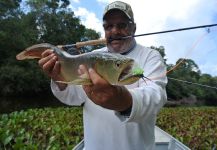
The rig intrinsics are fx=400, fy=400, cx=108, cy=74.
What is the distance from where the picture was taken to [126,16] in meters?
2.98

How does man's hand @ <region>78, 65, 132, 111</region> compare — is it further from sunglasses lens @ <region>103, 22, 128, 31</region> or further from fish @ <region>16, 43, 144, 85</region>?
sunglasses lens @ <region>103, 22, 128, 31</region>

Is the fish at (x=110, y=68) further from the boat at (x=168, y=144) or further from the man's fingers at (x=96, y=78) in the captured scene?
the boat at (x=168, y=144)

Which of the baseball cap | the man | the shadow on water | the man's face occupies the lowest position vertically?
the shadow on water

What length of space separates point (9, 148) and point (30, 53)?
21.8 ft

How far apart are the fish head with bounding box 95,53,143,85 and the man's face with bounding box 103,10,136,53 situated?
3.56 ft

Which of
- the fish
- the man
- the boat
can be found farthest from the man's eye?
the boat

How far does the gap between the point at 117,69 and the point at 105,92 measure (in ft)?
0.45

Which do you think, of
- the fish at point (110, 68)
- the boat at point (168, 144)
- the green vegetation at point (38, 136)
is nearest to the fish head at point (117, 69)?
the fish at point (110, 68)

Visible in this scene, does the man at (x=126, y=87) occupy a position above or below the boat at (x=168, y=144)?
above

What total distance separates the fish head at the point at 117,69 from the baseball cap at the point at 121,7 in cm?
107

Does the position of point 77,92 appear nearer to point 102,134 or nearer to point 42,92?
point 102,134

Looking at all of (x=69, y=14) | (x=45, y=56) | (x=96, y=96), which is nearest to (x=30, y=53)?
(x=45, y=56)

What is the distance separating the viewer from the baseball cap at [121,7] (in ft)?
9.61

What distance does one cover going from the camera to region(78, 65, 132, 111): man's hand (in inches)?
73.9
